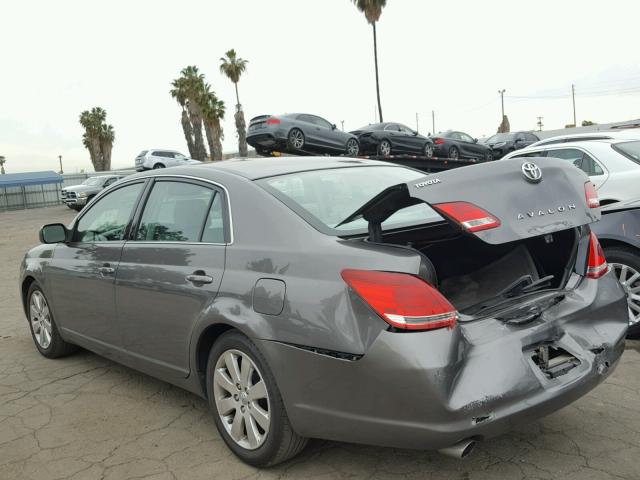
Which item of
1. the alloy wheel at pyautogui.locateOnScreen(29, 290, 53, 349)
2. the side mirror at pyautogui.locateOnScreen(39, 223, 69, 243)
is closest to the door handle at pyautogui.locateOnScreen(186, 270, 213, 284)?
the side mirror at pyautogui.locateOnScreen(39, 223, 69, 243)

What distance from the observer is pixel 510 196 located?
104 inches

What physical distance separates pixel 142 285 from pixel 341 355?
1.67m

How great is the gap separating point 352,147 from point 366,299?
15.2 meters

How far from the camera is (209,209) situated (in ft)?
11.6

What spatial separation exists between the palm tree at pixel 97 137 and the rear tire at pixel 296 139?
51.3 meters

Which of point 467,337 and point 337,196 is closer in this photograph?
point 467,337

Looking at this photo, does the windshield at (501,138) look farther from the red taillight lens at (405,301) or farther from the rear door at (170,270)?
the red taillight lens at (405,301)

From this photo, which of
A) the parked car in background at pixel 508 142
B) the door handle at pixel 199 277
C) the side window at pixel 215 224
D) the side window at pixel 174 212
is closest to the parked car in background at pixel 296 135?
the parked car in background at pixel 508 142

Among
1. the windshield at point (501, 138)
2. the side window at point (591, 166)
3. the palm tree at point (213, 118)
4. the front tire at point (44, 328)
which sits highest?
the palm tree at point (213, 118)

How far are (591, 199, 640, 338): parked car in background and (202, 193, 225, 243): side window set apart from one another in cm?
307

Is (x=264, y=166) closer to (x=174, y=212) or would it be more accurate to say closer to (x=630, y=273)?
(x=174, y=212)

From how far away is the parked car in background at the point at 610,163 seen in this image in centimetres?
680

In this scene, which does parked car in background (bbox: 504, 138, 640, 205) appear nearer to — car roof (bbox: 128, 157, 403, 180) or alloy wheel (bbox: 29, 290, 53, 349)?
car roof (bbox: 128, 157, 403, 180)

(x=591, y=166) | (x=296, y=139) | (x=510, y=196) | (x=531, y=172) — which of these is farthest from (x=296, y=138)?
(x=510, y=196)
